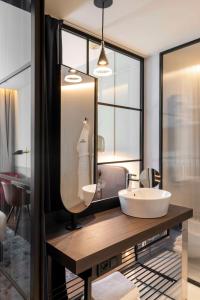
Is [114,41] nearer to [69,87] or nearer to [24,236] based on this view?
[69,87]

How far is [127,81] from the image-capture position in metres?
2.67

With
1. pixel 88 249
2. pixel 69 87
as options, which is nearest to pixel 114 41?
pixel 69 87

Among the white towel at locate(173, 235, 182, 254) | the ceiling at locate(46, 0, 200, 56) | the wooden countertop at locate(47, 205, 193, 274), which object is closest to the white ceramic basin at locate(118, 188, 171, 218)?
the wooden countertop at locate(47, 205, 193, 274)

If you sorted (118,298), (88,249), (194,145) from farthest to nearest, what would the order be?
(194,145) < (118,298) < (88,249)

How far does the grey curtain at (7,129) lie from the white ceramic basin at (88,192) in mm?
607

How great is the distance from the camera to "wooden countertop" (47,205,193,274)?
3.62ft

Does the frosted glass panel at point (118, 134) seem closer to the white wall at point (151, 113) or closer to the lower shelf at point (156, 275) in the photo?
the white wall at point (151, 113)

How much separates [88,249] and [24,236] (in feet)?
1.11

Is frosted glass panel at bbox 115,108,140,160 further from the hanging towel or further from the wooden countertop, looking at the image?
the wooden countertop

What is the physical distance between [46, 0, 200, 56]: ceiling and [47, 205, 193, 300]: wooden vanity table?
1659 millimetres

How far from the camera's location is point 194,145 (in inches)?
102

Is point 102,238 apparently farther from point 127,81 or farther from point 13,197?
point 127,81

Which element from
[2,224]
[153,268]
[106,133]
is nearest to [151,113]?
[106,133]

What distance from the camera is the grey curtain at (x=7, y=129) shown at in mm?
1236
